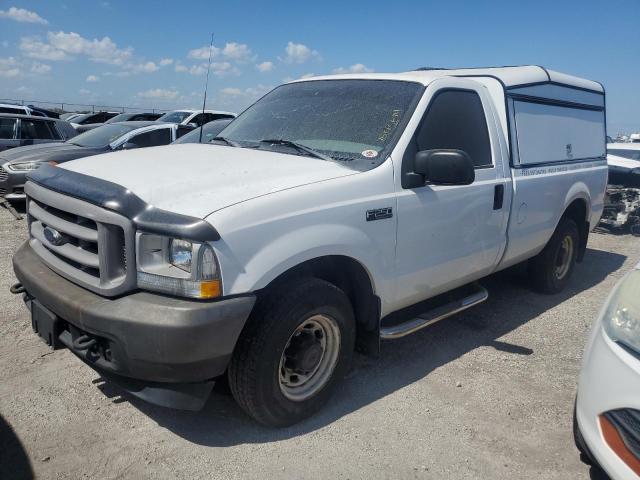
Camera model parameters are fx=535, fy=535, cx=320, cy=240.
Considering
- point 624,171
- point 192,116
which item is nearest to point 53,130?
point 192,116

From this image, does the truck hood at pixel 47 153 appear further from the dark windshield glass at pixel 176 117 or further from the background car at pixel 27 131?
the dark windshield glass at pixel 176 117

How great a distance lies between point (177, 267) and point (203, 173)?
0.66m

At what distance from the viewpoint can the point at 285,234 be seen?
2.71m

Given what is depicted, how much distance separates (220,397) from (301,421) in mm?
570

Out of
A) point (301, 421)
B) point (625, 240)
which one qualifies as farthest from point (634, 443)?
point (625, 240)

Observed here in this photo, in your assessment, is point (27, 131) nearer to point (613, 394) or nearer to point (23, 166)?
point (23, 166)

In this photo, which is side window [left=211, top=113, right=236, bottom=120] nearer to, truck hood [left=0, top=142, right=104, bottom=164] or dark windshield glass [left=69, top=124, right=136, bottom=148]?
dark windshield glass [left=69, top=124, right=136, bottom=148]

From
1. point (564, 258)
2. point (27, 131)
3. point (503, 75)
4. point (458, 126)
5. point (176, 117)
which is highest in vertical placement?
point (503, 75)

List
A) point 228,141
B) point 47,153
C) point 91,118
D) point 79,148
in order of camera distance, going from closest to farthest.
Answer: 1. point 228,141
2. point 47,153
3. point 79,148
4. point 91,118

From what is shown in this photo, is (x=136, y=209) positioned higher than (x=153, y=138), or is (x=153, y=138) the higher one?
(x=153, y=138)

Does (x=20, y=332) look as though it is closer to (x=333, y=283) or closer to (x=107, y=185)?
(x=107, y=185)

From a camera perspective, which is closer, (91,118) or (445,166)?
(445,166)

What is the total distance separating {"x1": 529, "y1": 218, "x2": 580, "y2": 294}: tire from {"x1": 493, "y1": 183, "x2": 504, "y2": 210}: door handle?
1.57 m

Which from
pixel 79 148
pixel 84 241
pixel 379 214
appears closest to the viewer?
pixel 84 241
